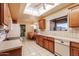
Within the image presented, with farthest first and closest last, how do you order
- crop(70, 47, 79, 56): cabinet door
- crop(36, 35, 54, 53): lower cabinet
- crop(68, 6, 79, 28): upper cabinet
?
crop(36, 35, 54, 53): lower cabinet → crop(68, 6, 79, 28): upper cabinet → crop(70, 47, 79, 56): cabinet door

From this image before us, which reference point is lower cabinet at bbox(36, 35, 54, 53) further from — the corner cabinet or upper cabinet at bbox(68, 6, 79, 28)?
the corner cabinet

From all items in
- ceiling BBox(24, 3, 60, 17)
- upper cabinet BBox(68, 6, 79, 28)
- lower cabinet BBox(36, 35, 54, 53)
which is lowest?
lower cabinet BBox(36, 35, 54, 53)

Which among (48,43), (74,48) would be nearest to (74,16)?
(74,48)

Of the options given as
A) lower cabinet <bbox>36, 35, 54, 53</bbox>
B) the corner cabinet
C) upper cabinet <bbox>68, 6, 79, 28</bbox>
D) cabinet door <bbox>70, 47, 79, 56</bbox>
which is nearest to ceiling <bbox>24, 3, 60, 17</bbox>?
upper cabinet <bbox>68, 6, 79, 28</bbox>

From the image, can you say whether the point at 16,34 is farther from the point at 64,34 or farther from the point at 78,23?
the point at 78,23

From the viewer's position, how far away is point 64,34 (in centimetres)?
380

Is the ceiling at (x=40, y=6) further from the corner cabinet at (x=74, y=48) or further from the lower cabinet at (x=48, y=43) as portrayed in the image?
the corner cabinet at (x=74, y=48)

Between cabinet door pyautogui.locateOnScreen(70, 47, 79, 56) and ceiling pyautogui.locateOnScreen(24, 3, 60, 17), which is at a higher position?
ceiling pyautogui.locateOnScreen(24, 3, 60, 17)

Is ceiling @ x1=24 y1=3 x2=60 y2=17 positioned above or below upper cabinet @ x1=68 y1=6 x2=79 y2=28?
above

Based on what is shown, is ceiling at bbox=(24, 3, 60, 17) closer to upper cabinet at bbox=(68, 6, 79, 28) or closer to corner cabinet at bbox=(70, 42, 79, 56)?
upper cabinet at bbox=(68, 6, 79, 28)

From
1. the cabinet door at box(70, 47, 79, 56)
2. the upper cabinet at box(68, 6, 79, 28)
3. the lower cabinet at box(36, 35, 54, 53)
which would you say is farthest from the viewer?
the lower cabinet at box(36, 35, 54, 53)

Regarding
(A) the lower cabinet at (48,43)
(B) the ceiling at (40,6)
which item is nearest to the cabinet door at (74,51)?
(A) the lower cabinet at (48,43)

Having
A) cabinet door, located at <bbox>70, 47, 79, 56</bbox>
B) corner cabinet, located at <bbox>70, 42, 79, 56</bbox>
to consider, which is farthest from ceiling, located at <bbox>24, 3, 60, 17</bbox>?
cabinet door, located at <bbox>70, 47, 79, 56</bbox>

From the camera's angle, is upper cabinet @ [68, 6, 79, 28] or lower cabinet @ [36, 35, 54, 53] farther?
lower cabinet @ [36, 35, 54, 53]
